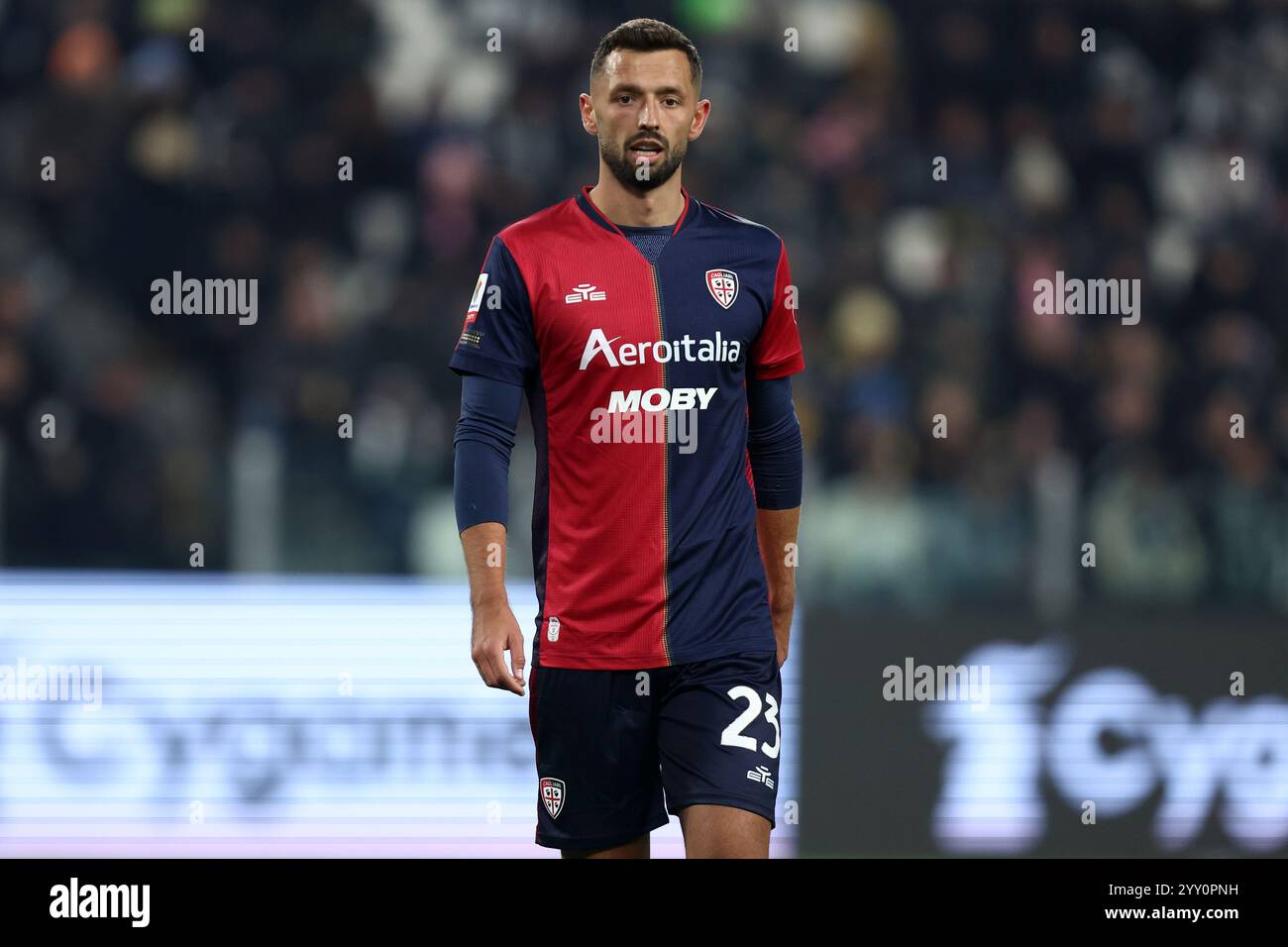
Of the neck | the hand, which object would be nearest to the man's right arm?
the hand

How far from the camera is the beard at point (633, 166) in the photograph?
412 centimetres

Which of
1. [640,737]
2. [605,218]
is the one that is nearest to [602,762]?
[640,737]

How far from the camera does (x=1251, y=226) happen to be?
8.84 metres

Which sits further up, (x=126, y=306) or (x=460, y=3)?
(x=460, y=3)

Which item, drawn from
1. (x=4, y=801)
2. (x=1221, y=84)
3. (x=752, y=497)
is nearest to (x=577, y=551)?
(x=752, y=497)

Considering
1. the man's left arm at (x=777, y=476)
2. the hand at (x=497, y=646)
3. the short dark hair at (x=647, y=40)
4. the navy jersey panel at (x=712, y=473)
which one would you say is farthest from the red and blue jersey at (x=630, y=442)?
the short dark hair at (x=647, y=40)

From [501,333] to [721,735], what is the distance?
3.36 feet

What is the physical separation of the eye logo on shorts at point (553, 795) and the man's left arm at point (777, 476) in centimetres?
59

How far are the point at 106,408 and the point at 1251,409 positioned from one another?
501 centimetres

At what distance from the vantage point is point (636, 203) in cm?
422

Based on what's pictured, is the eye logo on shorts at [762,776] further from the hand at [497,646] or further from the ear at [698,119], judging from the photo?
the ear at [698,119]

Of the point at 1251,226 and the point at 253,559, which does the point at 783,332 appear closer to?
the point at 253,559

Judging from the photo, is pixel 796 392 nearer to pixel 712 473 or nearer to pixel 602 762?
pixel 712 473

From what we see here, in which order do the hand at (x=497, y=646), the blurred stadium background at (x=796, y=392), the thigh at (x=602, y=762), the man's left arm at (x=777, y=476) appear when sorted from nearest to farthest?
the hand at (x=497, y=646), the thigh at (x=602, y=762), the man's left arm at (x=777, y=476), the blurred stadium background at (x=796, y=392)
